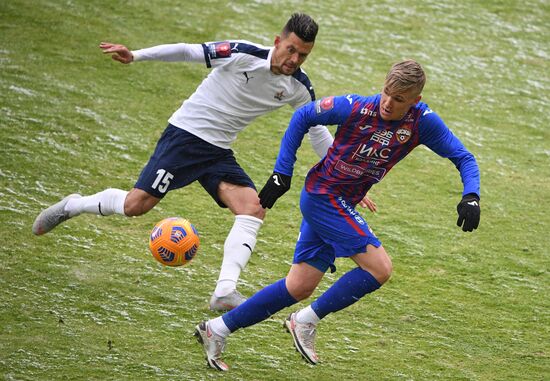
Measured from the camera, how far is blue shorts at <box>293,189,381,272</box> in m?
5.19

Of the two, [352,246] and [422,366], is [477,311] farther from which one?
[352,246]

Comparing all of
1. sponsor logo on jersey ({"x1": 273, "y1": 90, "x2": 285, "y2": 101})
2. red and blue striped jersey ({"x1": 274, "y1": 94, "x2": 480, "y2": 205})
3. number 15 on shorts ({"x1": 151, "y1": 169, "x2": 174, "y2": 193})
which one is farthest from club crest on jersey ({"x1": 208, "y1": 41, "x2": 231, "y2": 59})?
red and blue striped jersey ({"x1": 274, "y1": 94, "x2": 480, "y2": 205})

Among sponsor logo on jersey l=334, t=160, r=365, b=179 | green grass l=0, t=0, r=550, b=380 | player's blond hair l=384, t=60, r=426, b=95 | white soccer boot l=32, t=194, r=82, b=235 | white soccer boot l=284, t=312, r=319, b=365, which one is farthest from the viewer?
white soccer boot l=32, t=194, r=82, b=235

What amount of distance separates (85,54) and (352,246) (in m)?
6.61

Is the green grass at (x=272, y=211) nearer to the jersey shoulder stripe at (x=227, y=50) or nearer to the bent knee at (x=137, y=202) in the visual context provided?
the bent knee at (x=137, y=202)

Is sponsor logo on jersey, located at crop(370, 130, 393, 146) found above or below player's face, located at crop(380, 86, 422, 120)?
below

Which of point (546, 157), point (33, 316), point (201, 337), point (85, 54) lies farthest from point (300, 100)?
point (85, 54)

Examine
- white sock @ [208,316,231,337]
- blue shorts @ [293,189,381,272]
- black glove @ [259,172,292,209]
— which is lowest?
white sock @ [208,316,231,337]

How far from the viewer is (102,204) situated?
6.39m

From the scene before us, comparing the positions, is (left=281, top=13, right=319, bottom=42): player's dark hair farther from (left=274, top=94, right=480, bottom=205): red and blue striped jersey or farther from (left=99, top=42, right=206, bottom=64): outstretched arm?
(left=274, top=94, right=480, bottom=205): red and blue striped jersey

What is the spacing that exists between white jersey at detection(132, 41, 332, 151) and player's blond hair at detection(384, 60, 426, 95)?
120 centimetres

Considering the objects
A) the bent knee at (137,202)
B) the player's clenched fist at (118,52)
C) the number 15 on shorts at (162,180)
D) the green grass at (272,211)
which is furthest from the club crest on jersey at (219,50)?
the green grass at (272,211)

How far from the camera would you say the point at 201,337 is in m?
5.36

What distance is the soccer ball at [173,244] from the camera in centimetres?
595
